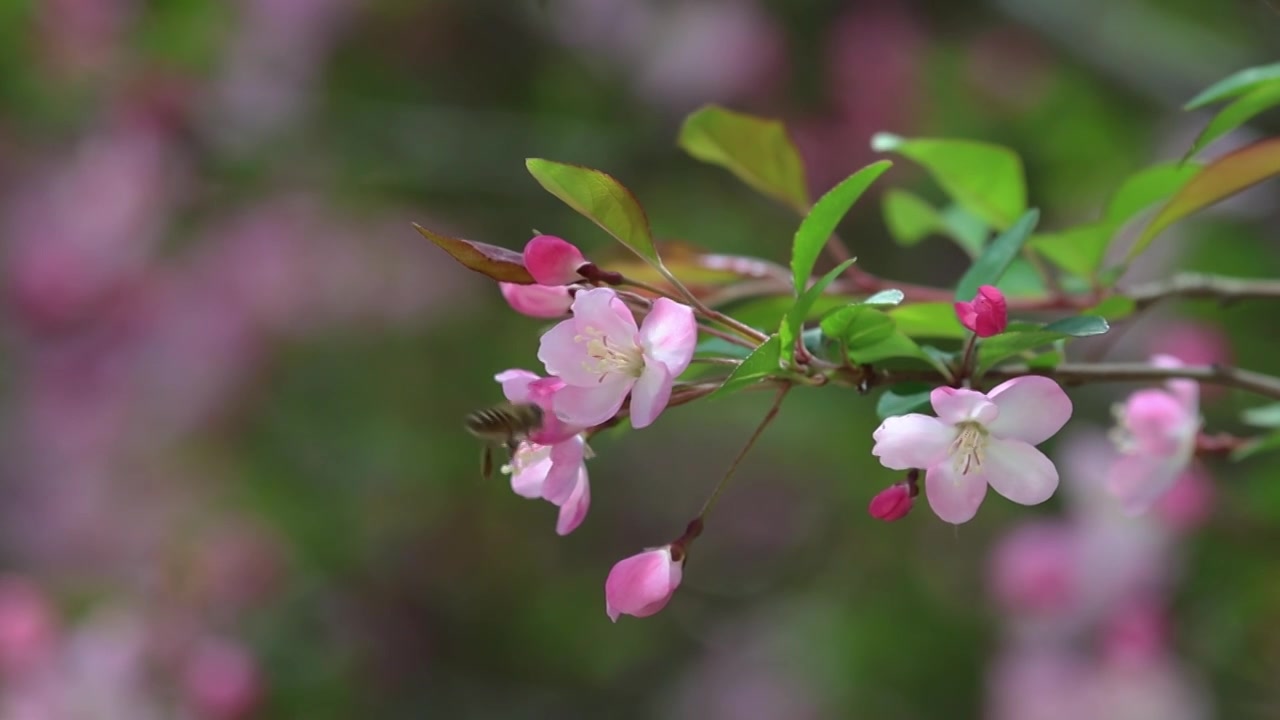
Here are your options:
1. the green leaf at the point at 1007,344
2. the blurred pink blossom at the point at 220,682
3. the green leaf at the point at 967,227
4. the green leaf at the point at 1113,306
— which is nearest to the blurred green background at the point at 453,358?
the blurred pink blossom at the point at 220,682

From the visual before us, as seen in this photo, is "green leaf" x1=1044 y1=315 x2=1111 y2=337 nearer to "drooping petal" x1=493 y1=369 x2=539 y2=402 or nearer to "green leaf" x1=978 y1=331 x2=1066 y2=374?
"green leaf" x1=978 y1=331 x2=1066 y2=374

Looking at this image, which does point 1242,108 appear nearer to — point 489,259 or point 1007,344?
point 1007,344

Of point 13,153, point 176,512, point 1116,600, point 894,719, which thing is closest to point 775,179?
point 1116,600

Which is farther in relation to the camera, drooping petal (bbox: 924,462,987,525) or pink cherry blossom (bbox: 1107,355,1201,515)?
pink cherry blossom (bbox: 1107,355,1201,515)

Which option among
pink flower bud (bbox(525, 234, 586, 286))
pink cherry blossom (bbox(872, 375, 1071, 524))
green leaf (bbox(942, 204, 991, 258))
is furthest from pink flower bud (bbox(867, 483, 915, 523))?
green leaf (bbox(942, 204, 991, 258))

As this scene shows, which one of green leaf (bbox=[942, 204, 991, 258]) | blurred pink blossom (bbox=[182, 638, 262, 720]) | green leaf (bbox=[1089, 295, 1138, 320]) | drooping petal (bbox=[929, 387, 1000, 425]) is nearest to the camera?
drooping petal (bbox=[929, 387, 1000, 425])

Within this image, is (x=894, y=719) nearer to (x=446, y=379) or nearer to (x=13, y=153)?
(x=446, y=379)
